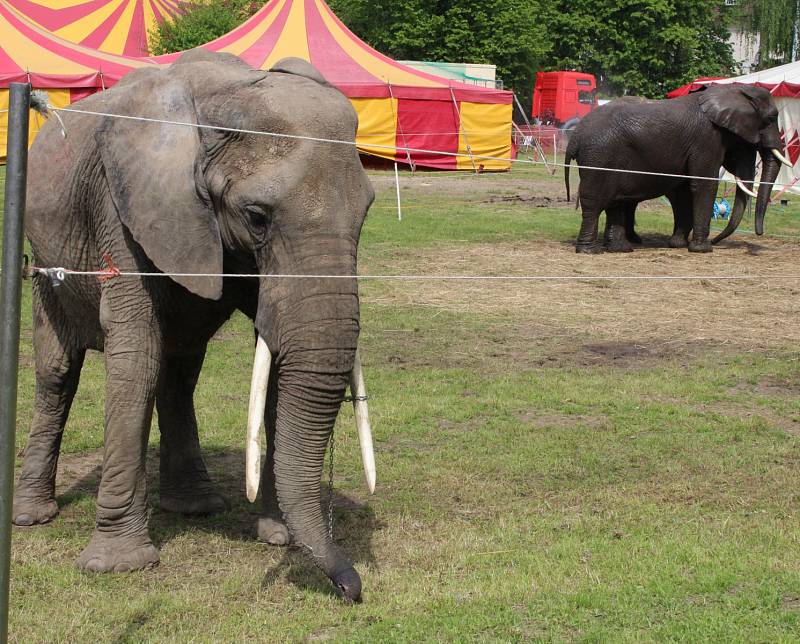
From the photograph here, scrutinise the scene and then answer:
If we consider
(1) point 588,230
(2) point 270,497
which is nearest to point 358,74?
(1) point 588,230

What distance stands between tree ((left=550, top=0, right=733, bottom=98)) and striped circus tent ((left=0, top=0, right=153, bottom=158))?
34.6 metres

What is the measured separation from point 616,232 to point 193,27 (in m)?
24.6

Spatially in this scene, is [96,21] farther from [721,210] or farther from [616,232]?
[616,232]

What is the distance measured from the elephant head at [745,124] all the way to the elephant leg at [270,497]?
40.4 ft

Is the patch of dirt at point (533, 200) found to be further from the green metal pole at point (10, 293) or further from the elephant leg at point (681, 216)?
the green metal pole at point (10, 293)

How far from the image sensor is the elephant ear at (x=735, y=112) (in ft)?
54.9

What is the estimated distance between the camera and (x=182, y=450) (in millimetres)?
6391

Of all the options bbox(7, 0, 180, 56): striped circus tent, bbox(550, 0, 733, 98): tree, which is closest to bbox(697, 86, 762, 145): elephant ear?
bbox(7, 0, 180, 56): striped circus tent

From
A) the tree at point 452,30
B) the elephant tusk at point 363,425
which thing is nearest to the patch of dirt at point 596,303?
the elephant tusk at point 363,425

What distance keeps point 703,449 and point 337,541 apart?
2.82m

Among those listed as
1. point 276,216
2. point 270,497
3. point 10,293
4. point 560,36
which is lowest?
point 270,497

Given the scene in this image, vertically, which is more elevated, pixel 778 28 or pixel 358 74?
pixel 778 28

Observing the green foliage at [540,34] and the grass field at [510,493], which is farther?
the green foliage at [540,34]

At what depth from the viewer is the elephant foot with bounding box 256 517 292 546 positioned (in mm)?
5762
